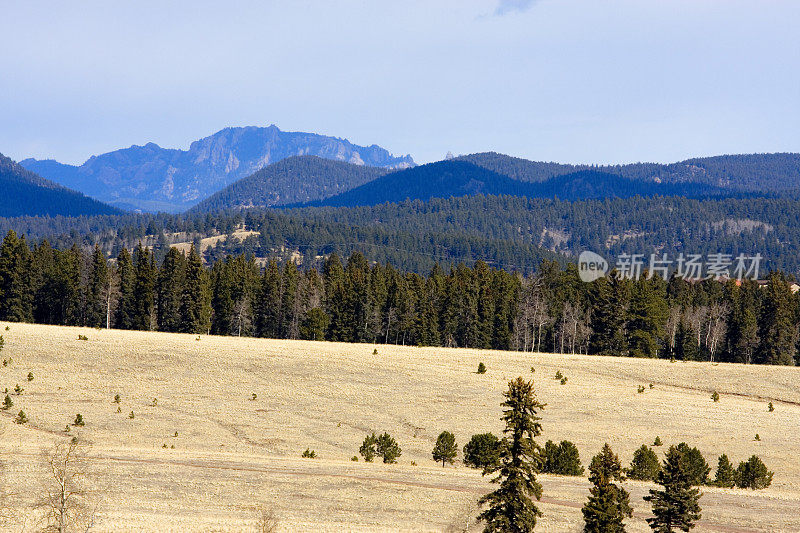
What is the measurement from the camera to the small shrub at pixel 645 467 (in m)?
49.6

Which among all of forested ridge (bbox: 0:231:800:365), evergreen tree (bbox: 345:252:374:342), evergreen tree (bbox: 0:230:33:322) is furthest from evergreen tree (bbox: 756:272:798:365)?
evergreen tree (bbox: 0:230:33:322)

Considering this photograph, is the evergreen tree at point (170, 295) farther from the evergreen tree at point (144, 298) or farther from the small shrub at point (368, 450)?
the small shrub at point (368, 450)

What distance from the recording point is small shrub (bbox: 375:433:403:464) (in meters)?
51.4

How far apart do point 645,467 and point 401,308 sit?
60.5 m

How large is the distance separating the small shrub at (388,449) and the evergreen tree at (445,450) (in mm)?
2801

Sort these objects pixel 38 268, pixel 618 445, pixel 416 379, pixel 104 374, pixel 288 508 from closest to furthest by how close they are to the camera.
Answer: pixel 288 508
pixel 618 445
pixel 104 374
pixel 416 379
pixel 38 268

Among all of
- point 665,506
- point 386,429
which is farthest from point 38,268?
point 665,506

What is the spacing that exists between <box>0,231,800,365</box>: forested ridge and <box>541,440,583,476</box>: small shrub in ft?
165

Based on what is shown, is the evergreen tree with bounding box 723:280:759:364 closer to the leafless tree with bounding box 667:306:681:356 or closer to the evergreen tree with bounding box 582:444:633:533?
the leafless tree with bounding box 667:306:681:356

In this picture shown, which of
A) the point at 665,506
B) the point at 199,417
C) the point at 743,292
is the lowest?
the point at 199,417

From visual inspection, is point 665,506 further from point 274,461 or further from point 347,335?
point 347,335

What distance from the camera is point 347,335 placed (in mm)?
105875

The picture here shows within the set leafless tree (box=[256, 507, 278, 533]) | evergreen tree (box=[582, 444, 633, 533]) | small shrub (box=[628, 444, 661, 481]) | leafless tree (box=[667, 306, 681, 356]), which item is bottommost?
leafless tree (box=[256, 507, 278, 533])

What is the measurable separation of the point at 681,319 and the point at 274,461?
7875 centimetres
